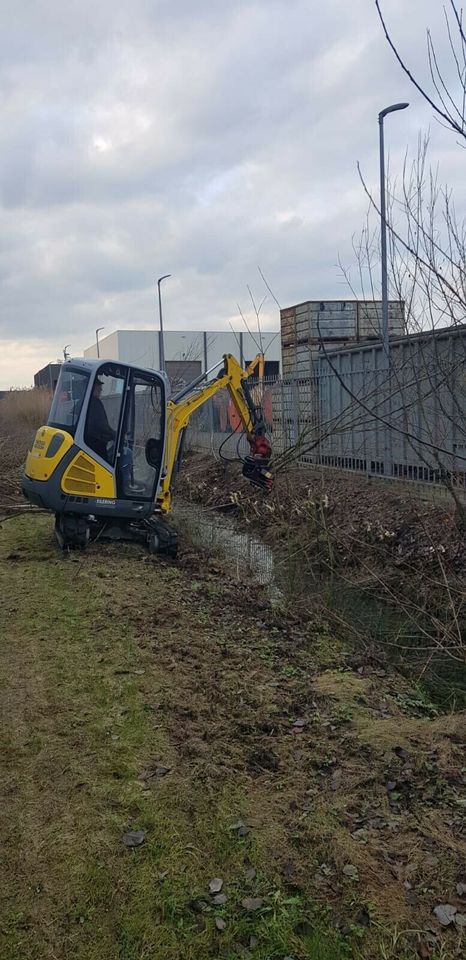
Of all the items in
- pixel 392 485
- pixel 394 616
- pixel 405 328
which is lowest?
pixel 394 616

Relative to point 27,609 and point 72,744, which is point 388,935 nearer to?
point 72,744

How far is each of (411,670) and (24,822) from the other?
365cm

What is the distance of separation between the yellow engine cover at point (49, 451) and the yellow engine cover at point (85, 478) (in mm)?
181

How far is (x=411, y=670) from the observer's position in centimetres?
625

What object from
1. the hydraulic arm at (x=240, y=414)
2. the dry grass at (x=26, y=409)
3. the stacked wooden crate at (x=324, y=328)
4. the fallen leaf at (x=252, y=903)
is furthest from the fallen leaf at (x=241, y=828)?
the dry grass at (x=26, y=409)

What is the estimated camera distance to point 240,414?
10.6 meters

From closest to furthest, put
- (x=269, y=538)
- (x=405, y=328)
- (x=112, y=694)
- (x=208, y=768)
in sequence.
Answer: (x=208, y=768), (x=112, y=694), (x=405, y=328), (x=269, y=538)

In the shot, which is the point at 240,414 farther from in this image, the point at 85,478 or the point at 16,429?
the point at 16,429

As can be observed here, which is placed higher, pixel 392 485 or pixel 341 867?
pixel 392 485

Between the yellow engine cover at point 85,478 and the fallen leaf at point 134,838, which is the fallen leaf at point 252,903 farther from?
the yellow engine cover at point 85,478

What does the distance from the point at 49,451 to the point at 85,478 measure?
1.87 ft

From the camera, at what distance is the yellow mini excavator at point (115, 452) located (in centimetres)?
945

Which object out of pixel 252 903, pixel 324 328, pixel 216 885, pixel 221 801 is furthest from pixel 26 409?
pixel 252 903

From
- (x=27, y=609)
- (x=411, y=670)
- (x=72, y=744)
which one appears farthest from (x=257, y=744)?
(x=27, y=609)
